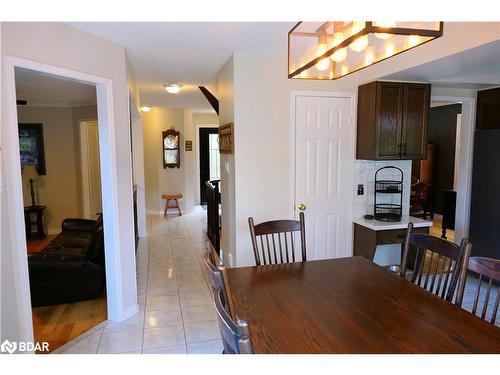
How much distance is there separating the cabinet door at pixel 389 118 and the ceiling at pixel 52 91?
128 inches

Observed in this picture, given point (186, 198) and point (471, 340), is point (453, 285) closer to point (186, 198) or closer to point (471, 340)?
point (471, 340)

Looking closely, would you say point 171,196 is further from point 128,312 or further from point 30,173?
point 128,312

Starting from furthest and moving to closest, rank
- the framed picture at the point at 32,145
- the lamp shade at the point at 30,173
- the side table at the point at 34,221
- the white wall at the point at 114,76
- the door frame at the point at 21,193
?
the framed picture at the point at 32,145
the side table at the point at 34,221
the lamp shade at the point at 30,173
the white wall at the point at 114,76
the door frame at the point at 21,193

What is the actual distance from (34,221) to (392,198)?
5.85 meters

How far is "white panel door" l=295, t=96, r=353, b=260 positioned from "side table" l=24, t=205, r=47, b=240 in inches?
189

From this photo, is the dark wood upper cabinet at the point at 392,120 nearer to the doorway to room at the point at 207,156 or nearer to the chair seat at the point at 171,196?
the chair seat at the point at 171,196

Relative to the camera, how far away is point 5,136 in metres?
2.03

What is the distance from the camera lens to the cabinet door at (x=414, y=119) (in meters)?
3.62

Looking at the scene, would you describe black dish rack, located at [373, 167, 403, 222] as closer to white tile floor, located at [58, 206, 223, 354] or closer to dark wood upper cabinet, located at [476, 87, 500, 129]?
dark wood upper cabinet, located at [476, 87, 500, 129]

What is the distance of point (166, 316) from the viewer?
3.19 m

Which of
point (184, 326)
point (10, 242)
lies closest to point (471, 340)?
point (184, 326)

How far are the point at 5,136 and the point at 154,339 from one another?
1831 millimetres

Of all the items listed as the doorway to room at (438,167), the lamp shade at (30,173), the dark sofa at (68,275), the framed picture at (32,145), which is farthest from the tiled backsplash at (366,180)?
the framed picture at (32,145)

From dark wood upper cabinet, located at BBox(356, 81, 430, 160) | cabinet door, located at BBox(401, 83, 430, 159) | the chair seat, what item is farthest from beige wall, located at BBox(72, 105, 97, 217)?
cabinet door, located at BBox(401, 83, 430, 159)
